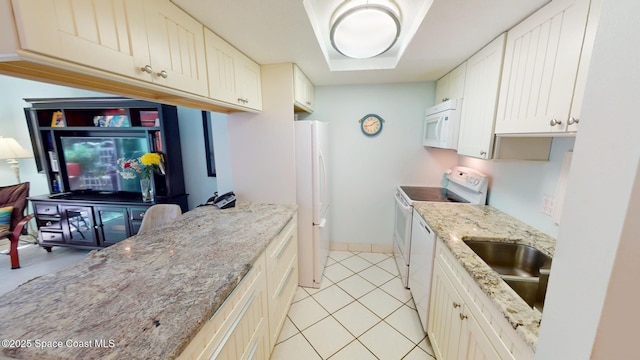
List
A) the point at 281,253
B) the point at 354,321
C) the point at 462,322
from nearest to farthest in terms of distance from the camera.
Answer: the point at 462,322 → the point at 281,253 → the point at 354,321

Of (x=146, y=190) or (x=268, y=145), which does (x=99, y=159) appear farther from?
(x=268, y=145)

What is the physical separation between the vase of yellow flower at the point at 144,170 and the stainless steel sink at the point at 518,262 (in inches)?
133

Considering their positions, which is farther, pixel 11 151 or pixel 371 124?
pixel 11 151

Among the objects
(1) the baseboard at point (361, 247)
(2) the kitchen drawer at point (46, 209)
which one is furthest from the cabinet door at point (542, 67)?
(2) the kitchen drawer at point (46, 209)

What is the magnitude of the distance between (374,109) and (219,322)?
2673 mm

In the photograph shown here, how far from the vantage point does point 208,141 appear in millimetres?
3047

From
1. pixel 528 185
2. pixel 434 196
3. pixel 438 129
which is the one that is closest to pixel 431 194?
pixel 434 196

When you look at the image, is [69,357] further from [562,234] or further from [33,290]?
[562,234]

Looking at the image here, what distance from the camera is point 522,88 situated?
1.29m

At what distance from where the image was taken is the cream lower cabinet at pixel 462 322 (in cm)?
87

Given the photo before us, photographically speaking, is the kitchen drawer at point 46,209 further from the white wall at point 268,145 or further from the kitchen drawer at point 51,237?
the white wall at point 268,145

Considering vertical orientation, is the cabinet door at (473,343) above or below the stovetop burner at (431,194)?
below

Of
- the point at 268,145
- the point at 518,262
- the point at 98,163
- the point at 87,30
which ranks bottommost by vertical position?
the point at 518,262

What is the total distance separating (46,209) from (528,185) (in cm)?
528
